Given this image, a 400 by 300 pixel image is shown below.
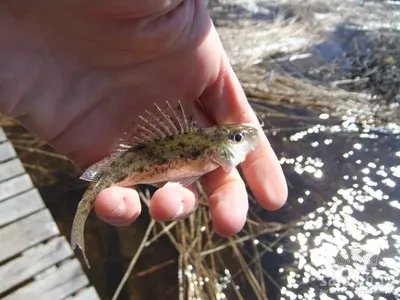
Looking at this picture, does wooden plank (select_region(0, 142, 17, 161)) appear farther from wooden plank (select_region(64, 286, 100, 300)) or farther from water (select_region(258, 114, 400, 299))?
water (select_region(258, 114, 400, 299))

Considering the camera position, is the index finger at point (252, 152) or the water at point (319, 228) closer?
the index finger at point (252, 152)

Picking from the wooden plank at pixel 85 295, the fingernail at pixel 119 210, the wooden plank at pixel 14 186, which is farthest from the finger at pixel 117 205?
the wooden plank at pixel 14 186

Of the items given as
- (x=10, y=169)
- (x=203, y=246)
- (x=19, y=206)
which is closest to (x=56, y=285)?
(x=19, y=206)

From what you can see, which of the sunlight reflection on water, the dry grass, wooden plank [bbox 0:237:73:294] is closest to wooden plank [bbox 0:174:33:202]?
wooden plank [bbox 0:237:73:294]

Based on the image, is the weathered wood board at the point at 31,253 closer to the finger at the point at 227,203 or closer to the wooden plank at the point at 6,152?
the wooden plank at the point at 6,152

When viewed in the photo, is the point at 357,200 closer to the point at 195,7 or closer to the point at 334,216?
the point at 334,216

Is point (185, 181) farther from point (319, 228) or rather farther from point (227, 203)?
point (319, 228)

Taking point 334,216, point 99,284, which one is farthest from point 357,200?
point 99,284
